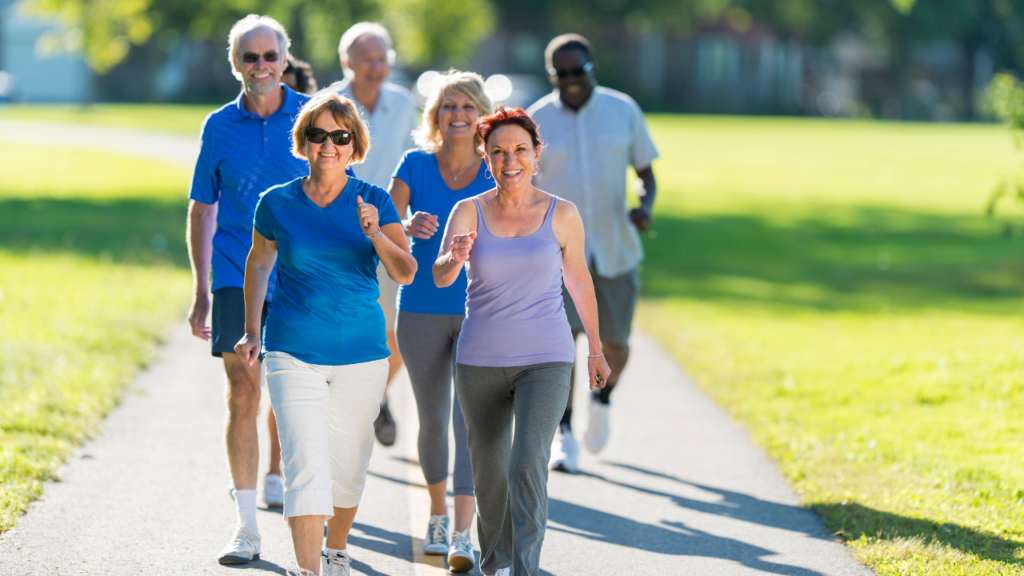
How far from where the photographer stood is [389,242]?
4445 mm

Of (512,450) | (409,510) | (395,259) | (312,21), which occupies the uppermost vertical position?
(312,21)

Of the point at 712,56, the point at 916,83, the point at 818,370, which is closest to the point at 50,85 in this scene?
the point at 712,56

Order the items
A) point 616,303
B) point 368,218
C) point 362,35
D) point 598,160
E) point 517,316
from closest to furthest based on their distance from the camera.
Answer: point 368,218, point 517,316, point 362,35, point 598,160, point 616,303

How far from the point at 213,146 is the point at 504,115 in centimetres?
151

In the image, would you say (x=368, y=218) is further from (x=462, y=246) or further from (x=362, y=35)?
(x=362, y=35)

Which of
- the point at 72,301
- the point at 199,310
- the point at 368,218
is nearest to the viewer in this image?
the point at 368,218

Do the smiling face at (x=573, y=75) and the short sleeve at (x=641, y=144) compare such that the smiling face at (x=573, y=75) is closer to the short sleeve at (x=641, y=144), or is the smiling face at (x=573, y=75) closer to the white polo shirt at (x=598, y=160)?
the white polo shirt at (x=598, y=160)

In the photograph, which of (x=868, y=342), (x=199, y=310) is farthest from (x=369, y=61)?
(x=868, y=342)

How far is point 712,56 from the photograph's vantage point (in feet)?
245

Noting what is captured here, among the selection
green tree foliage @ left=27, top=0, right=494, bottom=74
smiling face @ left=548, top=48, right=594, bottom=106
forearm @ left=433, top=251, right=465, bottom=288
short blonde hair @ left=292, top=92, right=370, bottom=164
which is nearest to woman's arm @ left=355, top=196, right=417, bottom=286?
forearm @ left=433, top=251, right=465, bottom=288

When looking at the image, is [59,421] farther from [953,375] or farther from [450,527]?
[953,375]

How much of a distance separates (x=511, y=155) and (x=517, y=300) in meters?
0.55

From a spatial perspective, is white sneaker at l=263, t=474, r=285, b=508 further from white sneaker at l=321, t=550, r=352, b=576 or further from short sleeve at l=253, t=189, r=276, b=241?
short sleeve at l=253, t=189, r=276, b=241

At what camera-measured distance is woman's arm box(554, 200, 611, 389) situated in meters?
4.67
